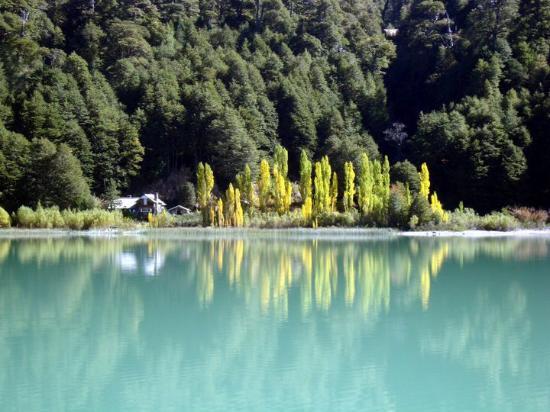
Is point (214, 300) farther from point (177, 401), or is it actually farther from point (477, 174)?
point (477, 174)

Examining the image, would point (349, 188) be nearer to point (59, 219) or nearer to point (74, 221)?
point (74, 221)

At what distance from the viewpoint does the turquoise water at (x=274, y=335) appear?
991 cm

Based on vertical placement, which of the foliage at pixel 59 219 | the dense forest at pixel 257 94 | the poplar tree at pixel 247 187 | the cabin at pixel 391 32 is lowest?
the foliage at pixel 59 219

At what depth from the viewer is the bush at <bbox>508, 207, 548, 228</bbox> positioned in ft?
149

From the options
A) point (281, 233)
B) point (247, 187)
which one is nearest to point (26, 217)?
point (247, 187)

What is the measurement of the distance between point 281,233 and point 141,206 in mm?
12836

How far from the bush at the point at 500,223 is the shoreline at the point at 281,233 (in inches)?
20.2

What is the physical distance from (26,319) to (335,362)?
7477 mm

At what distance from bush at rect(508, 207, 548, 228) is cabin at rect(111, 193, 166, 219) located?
84.8ft

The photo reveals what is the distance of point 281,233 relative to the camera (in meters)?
44.1

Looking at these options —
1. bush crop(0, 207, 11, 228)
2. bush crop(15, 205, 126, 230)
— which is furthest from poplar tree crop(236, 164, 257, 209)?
bush crop(0, 207, 11, 228)

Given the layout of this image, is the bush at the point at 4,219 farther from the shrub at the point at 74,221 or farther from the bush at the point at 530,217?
the bush at the point at 530,217

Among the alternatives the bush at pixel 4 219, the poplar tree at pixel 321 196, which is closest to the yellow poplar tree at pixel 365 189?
the poplar tree at pixel 321 196

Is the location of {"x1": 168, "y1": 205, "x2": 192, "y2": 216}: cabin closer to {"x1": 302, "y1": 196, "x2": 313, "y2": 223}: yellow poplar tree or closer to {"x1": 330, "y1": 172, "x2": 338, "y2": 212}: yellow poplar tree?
{"x1": 302, "y1": 196, "x2": 313, "y2": 223}: yellow poplar tree
